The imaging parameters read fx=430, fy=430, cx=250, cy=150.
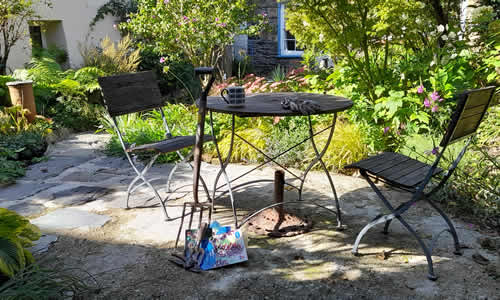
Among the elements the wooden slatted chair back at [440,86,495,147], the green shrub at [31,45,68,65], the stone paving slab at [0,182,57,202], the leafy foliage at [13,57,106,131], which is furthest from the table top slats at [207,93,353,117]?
the green shrub at [31,45,68,65]

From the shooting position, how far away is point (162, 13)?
6.84 metres

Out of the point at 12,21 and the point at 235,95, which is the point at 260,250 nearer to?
the point at 235,95

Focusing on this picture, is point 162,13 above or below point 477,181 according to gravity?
above

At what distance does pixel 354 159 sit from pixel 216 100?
75.6 inches

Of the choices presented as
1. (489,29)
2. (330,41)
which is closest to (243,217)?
(330,41)

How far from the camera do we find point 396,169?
2830mm

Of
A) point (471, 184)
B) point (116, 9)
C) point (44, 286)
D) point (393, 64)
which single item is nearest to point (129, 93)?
point (44, 286)

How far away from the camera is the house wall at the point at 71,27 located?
8852 mm

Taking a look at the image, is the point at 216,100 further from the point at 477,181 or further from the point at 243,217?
the point at 477,181

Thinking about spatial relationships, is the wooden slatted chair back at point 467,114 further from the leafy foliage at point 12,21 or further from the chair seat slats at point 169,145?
the leafy foliage at point 12,21

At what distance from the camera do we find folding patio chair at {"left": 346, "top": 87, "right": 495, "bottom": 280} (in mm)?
2381

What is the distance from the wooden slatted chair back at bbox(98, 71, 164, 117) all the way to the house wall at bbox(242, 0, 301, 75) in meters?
7.95

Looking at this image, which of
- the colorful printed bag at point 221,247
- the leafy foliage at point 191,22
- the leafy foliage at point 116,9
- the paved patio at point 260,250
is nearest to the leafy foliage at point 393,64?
the paved patio at point 260,250

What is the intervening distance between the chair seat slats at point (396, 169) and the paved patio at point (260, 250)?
1.69 feet
